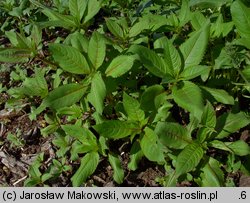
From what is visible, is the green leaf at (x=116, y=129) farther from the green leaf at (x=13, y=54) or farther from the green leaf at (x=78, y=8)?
the green leaf at (x=78, y=8)

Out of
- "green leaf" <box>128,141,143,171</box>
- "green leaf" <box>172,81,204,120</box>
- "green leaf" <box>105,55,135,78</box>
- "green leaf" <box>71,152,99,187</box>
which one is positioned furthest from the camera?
"green leaf" <box>128,141,143,171</box>

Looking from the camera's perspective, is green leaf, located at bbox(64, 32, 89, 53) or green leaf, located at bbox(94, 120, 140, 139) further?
green leaf, located at bbox(64, 32, 89, 53)

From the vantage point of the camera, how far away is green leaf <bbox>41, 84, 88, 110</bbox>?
213 cm

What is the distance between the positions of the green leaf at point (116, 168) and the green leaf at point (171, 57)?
66cm

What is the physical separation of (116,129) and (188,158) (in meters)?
0.42

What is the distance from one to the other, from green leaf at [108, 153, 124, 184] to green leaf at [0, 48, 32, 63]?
78 centimetres

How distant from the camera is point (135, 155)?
2.46 meters

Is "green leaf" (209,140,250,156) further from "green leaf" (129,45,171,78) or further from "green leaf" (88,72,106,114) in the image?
"green leaf" (88,72,106,114)

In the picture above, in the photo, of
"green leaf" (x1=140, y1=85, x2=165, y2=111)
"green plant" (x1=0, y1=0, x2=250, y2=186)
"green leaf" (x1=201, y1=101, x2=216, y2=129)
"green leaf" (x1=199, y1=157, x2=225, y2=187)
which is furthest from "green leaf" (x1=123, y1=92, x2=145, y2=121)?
"green leaf" (x1=199, y1=157, x2=225, y2=187)

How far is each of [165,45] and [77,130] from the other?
0.74 m

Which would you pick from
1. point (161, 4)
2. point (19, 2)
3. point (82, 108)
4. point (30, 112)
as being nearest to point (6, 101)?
point (30, 112)

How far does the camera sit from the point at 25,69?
→ 3.28m

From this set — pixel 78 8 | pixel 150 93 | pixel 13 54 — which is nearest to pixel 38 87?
pixel 13 54

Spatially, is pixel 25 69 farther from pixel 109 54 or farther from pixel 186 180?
pixel 186 180
